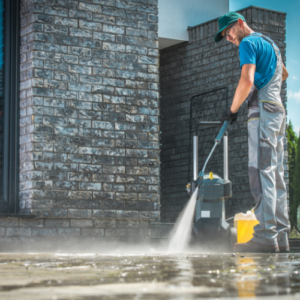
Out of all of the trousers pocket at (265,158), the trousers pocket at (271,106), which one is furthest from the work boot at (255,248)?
the trousers pocket at (271,106)

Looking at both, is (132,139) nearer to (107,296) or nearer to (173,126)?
(173,126)

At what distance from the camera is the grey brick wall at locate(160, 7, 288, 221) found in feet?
33.8

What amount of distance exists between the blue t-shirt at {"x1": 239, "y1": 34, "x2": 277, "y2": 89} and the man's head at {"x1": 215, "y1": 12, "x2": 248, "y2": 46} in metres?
0.19

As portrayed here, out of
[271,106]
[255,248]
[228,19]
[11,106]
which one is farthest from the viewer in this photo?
[11,106]

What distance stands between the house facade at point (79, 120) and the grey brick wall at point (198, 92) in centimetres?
281

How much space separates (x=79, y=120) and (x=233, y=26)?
3141mm

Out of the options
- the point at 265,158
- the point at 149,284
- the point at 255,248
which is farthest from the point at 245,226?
the point at 149,284

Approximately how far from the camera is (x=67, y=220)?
7281mm

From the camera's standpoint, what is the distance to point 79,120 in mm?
7488

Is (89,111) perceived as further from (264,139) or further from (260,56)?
(264,139)

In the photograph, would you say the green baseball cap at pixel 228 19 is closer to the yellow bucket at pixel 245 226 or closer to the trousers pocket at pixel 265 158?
the trousers pocket at pixel 265 158

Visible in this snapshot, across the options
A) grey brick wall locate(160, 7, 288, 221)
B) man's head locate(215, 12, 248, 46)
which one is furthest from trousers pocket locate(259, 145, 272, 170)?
grey brick wall locate(160, 7, 288, 221)

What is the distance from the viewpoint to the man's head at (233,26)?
4.89m

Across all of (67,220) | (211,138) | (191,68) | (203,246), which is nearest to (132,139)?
(67,220)
